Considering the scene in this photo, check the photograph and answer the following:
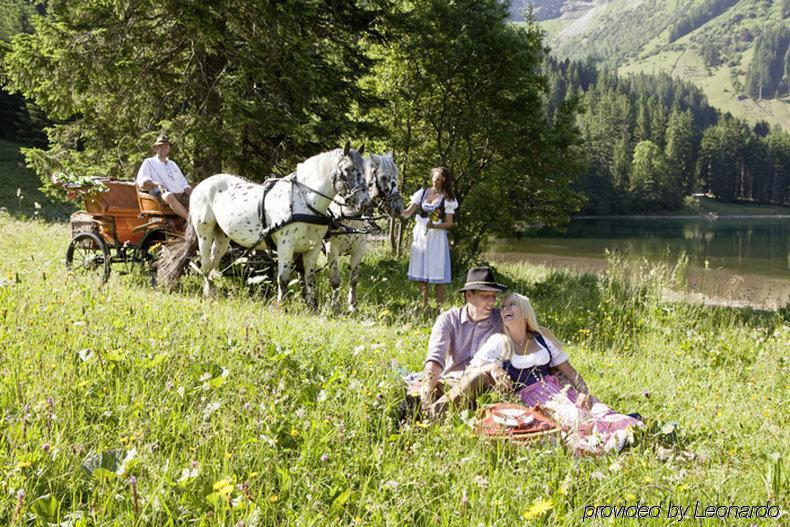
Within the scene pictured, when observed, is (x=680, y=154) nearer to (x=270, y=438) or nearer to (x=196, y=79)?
(x=196, y=79)

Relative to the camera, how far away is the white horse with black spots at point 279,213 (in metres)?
6.98

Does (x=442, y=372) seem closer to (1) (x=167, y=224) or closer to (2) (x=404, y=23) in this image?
(1) (x=167, y=224)

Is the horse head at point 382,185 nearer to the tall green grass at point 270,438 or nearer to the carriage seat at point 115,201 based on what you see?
the tall green grass at point 270,438

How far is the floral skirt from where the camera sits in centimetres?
351

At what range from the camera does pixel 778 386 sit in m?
6.03

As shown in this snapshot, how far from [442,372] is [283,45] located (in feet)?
26.9

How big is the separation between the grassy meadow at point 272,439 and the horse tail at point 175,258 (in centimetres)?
245

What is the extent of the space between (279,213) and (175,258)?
204 cm

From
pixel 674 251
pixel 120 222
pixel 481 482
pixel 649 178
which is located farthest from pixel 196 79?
pixel 649 178

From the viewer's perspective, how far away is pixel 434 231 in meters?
8.78

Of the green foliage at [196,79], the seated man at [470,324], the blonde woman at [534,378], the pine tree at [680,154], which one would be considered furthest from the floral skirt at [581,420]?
the pine tree at [680,154]

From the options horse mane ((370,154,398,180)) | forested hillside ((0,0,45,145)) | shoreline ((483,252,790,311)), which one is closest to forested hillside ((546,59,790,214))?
shoreline ((483,252,790,311))

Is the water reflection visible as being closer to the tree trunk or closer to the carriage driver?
the tree trunk

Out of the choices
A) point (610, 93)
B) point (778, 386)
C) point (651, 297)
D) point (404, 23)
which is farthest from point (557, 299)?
point (610, 93)
